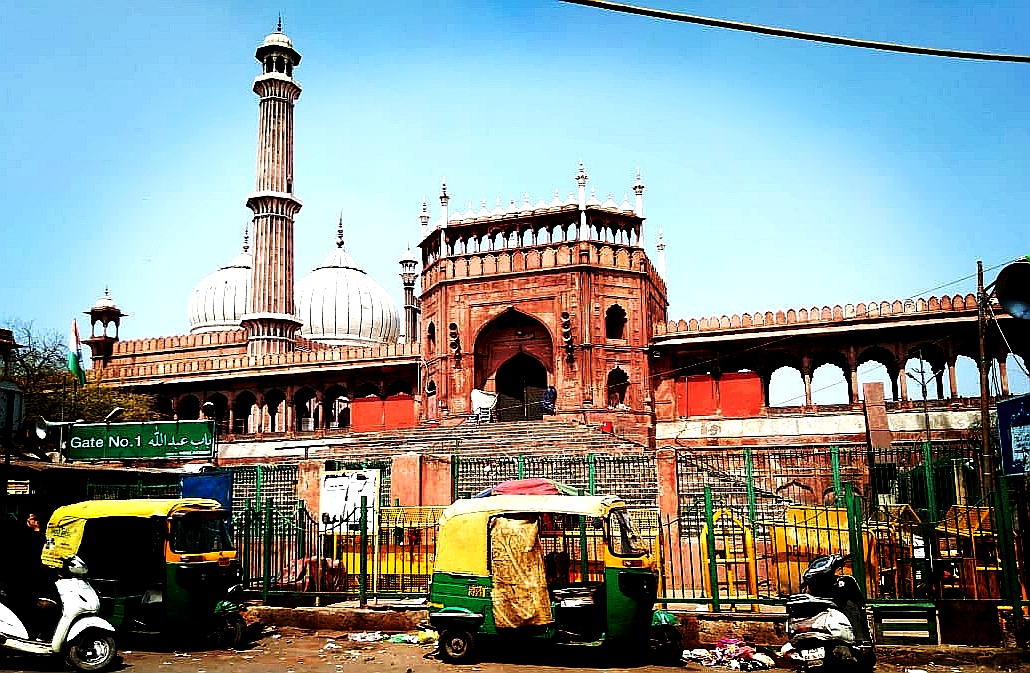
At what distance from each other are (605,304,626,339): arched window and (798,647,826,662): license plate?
21.1 m

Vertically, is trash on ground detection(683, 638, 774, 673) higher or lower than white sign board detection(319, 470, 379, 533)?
lower

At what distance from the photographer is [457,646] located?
28.1 ft

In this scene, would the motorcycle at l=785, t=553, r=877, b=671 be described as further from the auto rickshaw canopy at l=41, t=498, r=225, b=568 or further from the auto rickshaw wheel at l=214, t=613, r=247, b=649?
the auto rickshaw canopy at l=41, t=498, r=225, b=568

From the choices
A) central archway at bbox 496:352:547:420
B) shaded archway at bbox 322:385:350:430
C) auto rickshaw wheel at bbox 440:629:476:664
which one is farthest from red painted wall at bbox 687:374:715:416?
auto rickshaw wheel at bbox 440:629:476:664

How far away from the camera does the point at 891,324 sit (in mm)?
26766

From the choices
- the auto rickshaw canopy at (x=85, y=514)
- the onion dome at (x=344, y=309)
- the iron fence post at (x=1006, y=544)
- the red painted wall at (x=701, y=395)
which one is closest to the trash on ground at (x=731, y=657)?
the iron fence post at (x=1006, y=544)

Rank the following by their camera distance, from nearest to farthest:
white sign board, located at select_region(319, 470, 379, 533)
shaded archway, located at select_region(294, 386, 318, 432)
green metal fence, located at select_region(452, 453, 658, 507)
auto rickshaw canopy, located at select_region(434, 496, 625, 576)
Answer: auto rickshaw canopy, located at select_region(434, 496, 625, 576) < white sign board, located at select_region(319, 470, 379, 533) < green metal fence, located at select_region(452, 453, 658, 507) < shaded archway, located at select_region(294, 386, 318, 432)

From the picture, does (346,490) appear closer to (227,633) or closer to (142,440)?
(227,633)

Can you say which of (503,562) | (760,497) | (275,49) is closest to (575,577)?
(503,562)

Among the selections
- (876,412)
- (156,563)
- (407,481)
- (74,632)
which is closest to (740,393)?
(876,412)

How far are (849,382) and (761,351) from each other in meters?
2.65

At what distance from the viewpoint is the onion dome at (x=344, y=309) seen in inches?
1794

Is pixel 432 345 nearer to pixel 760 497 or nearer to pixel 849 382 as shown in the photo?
pixel 849 382

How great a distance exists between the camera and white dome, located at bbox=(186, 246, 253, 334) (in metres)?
45.2
